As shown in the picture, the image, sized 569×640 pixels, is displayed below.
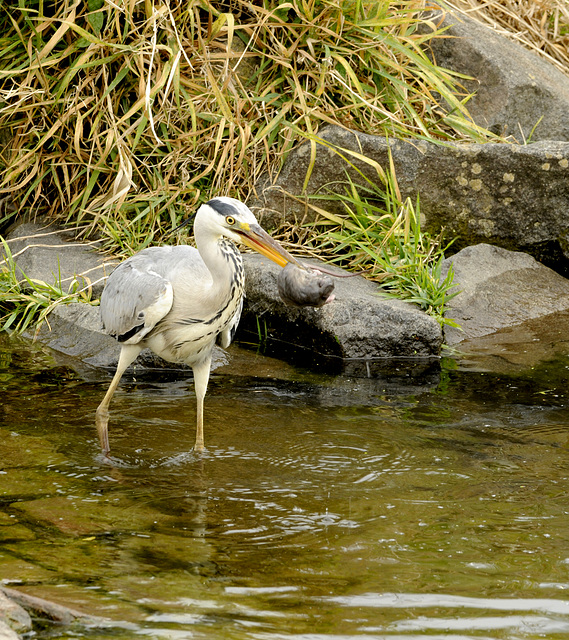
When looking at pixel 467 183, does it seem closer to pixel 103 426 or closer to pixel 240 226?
pixel 240 226

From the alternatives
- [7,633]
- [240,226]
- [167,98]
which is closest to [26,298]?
[167,98]

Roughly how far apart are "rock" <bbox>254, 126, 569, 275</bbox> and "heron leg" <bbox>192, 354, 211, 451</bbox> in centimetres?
213

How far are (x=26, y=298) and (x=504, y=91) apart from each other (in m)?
4.21

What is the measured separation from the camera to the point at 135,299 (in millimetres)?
4145

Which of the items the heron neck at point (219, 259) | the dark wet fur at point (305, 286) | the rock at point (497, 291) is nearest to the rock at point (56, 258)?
the dark wet fur at point (305, 286)

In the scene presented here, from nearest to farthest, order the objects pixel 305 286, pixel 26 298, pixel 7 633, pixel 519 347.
→ pixel 7 633 → pixel 305 286 → pixel 519 347 → pixel 26 298

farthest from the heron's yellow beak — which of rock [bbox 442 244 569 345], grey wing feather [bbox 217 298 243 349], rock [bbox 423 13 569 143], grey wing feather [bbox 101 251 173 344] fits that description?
rock [bbox 423 13 569 143]

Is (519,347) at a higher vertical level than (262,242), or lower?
lower

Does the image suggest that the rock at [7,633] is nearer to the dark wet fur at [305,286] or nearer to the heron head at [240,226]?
the heron head at [240,226]

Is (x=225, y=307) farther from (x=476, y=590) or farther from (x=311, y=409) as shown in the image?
(x=476, y=590)

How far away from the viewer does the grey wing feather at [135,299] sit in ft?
13.3

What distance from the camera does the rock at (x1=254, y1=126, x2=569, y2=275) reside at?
6.16 m

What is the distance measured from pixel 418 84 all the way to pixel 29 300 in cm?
355

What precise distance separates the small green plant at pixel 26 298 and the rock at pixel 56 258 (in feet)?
0.25
